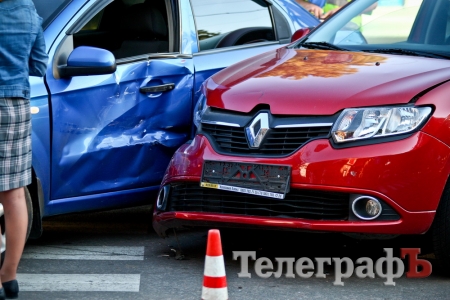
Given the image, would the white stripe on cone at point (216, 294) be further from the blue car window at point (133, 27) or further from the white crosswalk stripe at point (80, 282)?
the blue car window at point (133, 27)

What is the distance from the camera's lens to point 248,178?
5.27 metres

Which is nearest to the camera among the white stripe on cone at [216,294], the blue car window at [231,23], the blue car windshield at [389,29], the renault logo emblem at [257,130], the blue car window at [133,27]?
the white stripe on cone at [216,294]

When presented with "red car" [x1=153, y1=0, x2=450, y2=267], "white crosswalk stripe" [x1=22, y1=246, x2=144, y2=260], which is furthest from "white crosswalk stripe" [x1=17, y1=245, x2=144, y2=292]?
"red car" [x1=153, y1=0, x2=450, y2=267]

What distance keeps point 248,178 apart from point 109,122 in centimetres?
110

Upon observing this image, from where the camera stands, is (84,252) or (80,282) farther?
(84,252)

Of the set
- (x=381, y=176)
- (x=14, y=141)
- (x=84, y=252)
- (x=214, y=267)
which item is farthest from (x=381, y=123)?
(x=84, y=252)

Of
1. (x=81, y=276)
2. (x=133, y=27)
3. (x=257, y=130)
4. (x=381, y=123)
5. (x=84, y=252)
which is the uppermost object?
(x=133, y=27)

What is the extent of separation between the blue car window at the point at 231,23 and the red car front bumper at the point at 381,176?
175cm

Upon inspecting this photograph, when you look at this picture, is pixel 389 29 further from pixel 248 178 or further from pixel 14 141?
pixel 14 141

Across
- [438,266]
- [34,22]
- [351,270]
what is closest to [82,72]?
[34,22]

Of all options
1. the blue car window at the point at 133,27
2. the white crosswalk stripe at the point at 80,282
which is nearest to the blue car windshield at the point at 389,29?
the blue car window at the point at 133,27

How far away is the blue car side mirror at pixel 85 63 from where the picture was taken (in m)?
5.70

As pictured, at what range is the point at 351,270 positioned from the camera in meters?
5.53

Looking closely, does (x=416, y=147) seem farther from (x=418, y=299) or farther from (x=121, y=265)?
(x=121, y=265)
